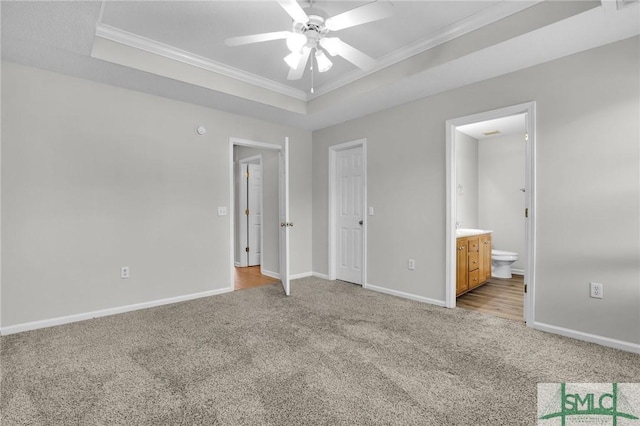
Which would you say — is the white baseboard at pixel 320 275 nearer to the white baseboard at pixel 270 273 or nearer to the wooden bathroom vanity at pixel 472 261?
the white baseboard at pixel 270 273

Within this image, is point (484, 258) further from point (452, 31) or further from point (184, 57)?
point (184, 57)

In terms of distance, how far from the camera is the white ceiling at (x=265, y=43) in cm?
227

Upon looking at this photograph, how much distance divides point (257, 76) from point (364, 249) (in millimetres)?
2660

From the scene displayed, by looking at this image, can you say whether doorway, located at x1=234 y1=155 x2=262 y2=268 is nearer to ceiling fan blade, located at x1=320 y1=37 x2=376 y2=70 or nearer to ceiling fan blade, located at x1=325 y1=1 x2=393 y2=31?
ceiling fan blade, located at x1=320 y1=37 x2=376 y2=70

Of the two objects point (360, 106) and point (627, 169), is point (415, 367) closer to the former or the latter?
point (627, 169)

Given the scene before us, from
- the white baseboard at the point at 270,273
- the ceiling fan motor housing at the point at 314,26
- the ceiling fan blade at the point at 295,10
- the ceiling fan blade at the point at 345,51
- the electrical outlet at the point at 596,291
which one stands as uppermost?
the ceiling fan motor housing at the point at 314,26

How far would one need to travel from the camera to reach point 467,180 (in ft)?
18.5

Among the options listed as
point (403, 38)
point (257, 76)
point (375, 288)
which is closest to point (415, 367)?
point (375, 288)

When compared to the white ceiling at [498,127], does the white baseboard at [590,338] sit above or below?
below

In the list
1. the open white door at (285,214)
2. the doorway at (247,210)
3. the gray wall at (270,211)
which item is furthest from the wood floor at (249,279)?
the open white door at (285,214)

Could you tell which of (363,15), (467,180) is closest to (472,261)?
(467,180)

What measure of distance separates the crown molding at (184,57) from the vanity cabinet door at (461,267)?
2892mm

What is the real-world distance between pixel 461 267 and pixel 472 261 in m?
0.45

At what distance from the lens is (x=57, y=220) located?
9.99ft
